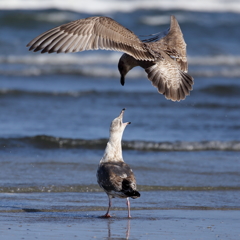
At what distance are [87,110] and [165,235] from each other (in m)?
5.34

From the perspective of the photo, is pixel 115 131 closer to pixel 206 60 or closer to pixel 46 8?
pixel 206 60

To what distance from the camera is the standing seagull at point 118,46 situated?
504 centimetres

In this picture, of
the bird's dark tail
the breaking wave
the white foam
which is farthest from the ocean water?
the white foam

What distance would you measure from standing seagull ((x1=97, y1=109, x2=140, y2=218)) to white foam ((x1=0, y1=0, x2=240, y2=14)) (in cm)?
1844

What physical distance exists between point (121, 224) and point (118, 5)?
21.1 meters

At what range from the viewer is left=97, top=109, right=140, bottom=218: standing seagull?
4316 mm

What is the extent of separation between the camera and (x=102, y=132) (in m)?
7.66

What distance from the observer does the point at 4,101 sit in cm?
937

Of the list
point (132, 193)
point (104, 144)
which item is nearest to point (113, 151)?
point (132, 193)

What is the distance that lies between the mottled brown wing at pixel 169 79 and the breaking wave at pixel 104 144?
1667 mm

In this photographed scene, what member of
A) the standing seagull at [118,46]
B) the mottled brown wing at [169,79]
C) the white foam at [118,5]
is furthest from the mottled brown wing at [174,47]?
the white foam at [118,5]

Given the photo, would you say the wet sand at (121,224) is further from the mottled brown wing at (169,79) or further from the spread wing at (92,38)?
the spread wing at (92,38)

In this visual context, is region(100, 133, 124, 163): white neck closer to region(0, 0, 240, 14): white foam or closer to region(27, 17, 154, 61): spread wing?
region(27, 17, 154, 61): spread wing

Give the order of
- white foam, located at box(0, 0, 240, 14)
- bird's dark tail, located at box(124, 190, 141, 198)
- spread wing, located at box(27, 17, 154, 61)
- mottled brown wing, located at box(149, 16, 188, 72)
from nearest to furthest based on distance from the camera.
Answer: bird's dark tail, located at box(124, 190, 141, 198) < spread wing, located at box(27, 17, 154, 61) < mottled brown wing, located at box(149, 16, 188, 72) < white foam, located at box(0, 0, 240, 14)
